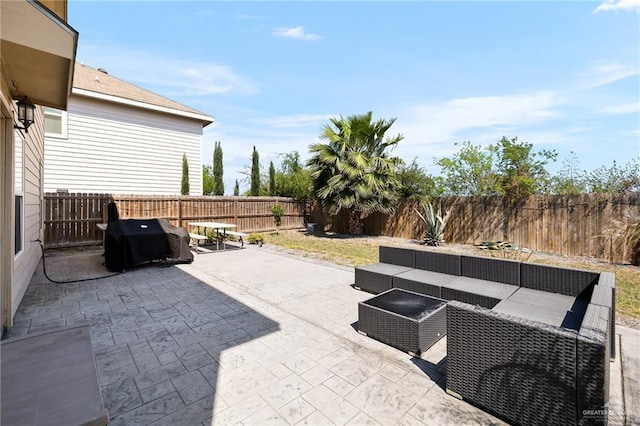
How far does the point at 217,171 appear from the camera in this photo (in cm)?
1736

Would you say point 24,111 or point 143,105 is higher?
point 143,105

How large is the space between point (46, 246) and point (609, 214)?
594 inches

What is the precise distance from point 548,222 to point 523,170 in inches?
68.9

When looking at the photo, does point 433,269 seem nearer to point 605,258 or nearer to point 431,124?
point 605,258

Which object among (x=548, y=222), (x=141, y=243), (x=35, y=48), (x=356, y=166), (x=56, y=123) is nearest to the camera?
(x=35, y=48)

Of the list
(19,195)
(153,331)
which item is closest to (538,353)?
(153,331)

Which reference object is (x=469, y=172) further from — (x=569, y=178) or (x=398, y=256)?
(x=398, y=256)

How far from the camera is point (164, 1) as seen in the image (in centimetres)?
600

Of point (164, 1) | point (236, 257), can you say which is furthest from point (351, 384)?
point (164, 1)

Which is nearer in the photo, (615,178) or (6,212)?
(6,212)

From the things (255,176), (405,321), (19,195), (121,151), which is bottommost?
(405,321)

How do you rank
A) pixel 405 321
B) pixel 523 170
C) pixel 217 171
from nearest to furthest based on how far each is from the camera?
1. pixel 405 321
2. pixel 523 170
3. pixel 217 171

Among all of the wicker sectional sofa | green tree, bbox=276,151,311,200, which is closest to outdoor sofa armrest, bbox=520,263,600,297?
the wicker sectional sofa

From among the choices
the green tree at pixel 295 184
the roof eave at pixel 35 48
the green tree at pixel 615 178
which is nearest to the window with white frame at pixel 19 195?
the roof eave at pixel 35 48
